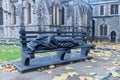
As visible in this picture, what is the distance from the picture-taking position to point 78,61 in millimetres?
8422

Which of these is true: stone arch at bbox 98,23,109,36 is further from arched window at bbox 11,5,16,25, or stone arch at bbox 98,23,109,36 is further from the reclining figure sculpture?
the reclining figure sculpture

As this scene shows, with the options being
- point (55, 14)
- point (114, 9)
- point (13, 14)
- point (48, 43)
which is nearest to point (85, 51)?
point (48, 43)

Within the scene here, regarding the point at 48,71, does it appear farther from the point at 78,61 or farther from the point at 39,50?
the point at 78,61

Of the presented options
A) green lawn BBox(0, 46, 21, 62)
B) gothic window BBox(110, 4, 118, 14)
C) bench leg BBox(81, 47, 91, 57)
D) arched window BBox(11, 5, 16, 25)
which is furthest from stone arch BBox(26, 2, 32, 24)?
bench leg BBox(81, 47, 91, 57)

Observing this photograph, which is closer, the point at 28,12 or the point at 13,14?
the point at 28,12

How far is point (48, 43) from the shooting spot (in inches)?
279

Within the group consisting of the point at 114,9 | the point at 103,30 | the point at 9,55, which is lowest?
the point at 9,55

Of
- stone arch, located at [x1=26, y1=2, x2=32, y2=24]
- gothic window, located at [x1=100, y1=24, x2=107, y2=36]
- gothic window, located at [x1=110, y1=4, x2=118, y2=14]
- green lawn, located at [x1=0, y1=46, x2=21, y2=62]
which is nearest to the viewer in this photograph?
green lawn, located at [x1=0, y1=46, x2=21, y2=62]

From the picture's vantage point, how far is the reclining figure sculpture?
22.3 feet

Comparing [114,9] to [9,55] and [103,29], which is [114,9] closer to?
[103,29]

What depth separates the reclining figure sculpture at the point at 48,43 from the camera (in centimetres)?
681

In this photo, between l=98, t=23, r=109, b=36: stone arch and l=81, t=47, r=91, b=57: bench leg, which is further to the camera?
l=98, t=23, r=109, b=36: stone arch

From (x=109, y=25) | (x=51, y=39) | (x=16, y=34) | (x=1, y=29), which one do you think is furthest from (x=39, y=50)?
(x=109, y=25)

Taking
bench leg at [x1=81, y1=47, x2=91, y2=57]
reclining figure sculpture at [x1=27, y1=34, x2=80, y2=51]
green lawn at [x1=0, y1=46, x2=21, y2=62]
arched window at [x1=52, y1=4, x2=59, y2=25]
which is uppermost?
arched window at [x1=52, y1=4, x2=59, y2=25]
